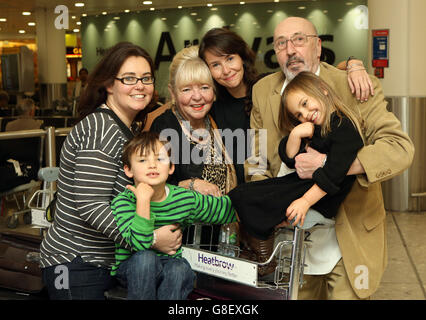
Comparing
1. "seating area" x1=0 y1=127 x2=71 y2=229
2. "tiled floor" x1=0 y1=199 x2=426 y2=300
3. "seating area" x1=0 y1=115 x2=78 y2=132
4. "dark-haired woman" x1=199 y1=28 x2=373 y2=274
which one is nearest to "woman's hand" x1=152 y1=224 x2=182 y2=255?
"dark-haired woman" x1=199 y1=28 x2=373 y2=274

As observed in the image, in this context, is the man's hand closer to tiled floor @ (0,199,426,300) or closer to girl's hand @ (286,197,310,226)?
girl's hand @ (286,197,310,226)

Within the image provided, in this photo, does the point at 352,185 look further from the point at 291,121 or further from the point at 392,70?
the point at 392,70

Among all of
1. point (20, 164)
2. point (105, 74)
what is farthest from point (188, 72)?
point (20, 164)

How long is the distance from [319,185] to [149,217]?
65 centimetres

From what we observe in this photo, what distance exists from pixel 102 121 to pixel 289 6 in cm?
1091

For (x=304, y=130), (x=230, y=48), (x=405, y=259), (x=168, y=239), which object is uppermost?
(x=230, y=48)

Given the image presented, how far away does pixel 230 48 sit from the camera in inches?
108

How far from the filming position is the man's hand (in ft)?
6.81

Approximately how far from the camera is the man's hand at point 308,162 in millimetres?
2074

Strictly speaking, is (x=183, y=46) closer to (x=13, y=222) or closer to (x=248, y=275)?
(x=13, y=222)

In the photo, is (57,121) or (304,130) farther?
(57,121)

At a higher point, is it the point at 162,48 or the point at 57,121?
the point at 162,48
